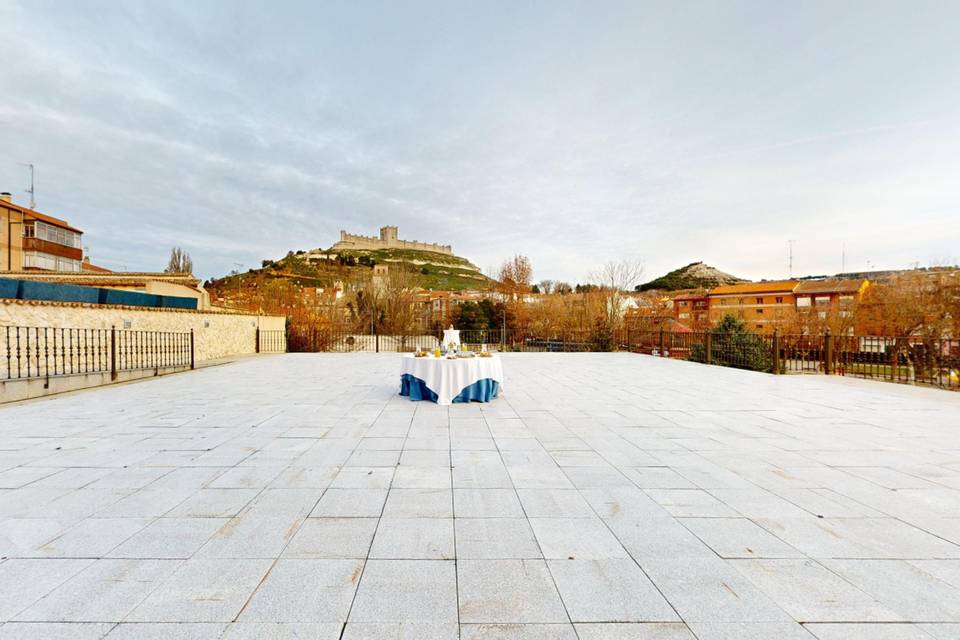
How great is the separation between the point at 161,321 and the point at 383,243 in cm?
7244

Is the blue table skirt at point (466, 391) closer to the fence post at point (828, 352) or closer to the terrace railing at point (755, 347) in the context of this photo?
the terrace railing at point (755, 347)

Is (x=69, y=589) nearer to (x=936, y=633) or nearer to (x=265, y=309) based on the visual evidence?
(x=936, y=633)

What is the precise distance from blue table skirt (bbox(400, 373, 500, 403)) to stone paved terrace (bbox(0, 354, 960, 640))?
3.40 feet

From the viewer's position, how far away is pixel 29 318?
7633 mm

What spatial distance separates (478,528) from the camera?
7.16 ft

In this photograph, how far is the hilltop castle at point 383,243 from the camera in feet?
251

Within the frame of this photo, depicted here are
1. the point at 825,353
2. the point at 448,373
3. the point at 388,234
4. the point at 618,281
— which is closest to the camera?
the point at 448,373

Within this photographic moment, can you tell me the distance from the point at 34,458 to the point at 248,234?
3087 cm

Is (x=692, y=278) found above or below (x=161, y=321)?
above

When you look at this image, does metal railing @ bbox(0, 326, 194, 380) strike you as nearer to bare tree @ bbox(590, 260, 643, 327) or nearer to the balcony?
bare tree @ bbox(590, 260, 643, 327)

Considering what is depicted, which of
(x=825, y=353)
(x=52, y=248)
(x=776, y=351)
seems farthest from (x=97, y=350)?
(x=52, y=248)

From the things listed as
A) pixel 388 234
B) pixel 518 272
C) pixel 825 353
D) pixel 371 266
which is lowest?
pixel 825 353

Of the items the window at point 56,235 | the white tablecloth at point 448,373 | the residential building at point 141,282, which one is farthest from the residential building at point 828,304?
the window at point 56,235

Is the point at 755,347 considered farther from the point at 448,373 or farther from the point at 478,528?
the point at 478,528
